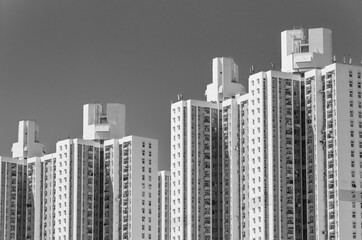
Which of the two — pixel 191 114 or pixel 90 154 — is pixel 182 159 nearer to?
pixel 191 114

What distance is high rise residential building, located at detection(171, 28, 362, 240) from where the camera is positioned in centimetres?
14775

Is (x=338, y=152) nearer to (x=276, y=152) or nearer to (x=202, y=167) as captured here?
(x=276, y=152)

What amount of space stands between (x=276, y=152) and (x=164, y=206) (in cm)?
4002

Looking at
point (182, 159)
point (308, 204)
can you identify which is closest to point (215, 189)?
point (182, 159)

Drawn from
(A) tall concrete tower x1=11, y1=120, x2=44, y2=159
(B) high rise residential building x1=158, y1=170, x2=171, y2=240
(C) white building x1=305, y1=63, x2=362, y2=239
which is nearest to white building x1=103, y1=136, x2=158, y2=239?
(B) high rise residential building x1=158, y1=170, x2=171, y2=240

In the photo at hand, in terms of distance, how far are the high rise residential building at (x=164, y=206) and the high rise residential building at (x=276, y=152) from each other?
24.1 meters

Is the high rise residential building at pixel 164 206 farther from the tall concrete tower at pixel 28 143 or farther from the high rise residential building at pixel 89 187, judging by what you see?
the tall concrete tower at pixel 28 143

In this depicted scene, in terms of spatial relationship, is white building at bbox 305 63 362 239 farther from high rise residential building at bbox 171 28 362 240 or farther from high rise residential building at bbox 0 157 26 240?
high rise residential building at bbox 0 157 26 240

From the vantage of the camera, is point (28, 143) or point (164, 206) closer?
point (164, 206)

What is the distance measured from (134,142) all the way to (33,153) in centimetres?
2597

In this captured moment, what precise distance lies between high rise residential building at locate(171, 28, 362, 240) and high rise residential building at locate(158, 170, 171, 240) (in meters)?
24.1

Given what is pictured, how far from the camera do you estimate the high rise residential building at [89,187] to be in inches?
6737

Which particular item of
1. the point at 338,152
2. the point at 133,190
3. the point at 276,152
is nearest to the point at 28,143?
the point at 133,190

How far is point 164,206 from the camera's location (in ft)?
619
